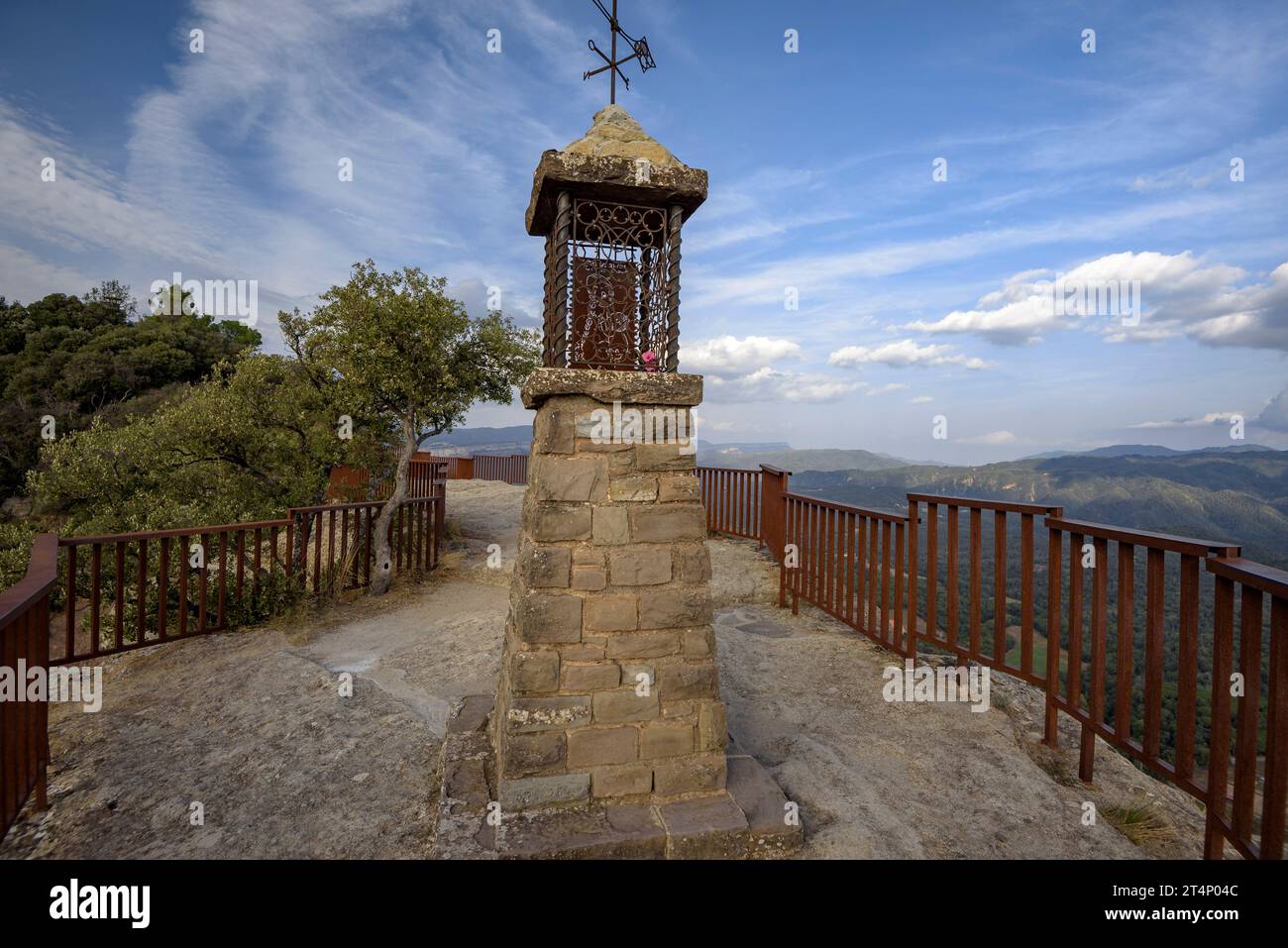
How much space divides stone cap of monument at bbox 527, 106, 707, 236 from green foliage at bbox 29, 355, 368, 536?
22.7ft

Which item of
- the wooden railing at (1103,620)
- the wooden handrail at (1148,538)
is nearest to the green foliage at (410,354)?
the wooden railing at (1103,620)

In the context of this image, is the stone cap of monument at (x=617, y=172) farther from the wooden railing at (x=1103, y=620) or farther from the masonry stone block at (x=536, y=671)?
the wooden railing at (x=1103, y=620)

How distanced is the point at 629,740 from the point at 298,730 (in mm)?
2443

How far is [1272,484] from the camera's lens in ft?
163

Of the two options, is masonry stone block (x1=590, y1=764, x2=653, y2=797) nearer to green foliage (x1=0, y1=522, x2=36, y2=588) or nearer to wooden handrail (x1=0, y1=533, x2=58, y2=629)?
wooden handrail (x1=0, y1=533, x2=58, y2=629)

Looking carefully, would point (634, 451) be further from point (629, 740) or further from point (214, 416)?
point (214, 416)

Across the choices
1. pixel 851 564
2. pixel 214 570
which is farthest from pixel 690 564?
pixel 214 570

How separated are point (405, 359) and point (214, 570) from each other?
337 centimetres

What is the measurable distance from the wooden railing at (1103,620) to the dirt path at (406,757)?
38 cm

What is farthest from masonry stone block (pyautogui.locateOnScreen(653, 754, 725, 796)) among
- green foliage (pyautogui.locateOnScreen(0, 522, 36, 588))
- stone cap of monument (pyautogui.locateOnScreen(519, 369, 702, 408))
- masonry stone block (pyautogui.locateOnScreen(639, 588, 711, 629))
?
green foliage (pyautogui.locateOnScreen(0, 522, 36, 588))

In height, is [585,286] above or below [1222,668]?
above

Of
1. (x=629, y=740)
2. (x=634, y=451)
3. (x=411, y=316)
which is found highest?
(x=411, y=316)

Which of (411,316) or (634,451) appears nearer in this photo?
(634,451)

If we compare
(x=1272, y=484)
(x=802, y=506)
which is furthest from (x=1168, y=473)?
(x=802, y=506)
